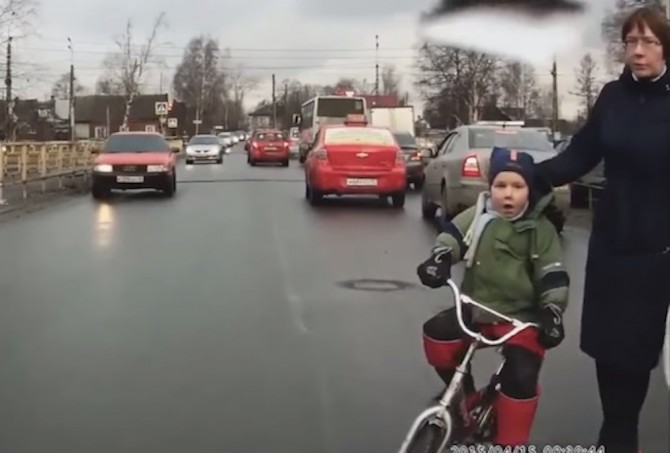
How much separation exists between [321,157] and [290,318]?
1117cm

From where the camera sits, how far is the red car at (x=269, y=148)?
46.7m

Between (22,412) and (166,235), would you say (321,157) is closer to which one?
(166,235)

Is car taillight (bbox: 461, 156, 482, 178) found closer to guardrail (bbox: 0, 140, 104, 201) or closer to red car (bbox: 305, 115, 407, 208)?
red car (bbox: 305, 115, 407, 208)

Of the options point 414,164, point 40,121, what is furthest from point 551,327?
point 40,121

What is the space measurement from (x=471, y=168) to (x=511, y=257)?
32.6 ft

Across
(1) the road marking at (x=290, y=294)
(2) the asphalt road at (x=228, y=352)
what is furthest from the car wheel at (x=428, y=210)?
(1) the road marking at (x=290, y=294)

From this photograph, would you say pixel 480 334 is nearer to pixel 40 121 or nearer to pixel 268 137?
pixel 268 137

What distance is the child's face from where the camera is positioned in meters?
3.98

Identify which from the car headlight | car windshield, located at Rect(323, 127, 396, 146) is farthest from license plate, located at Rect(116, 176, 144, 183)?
car windshield, located at Rect(323, 127, 396, 146)

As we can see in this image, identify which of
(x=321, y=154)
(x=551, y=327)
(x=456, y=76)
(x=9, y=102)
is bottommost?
(x=551, y=327)

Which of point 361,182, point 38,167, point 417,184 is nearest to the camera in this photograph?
point 361,182

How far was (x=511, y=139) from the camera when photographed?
46.5 ft

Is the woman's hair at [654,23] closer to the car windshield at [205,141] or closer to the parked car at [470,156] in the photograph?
the parked car at [470,156]

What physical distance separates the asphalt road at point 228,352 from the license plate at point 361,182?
17.3 feet
